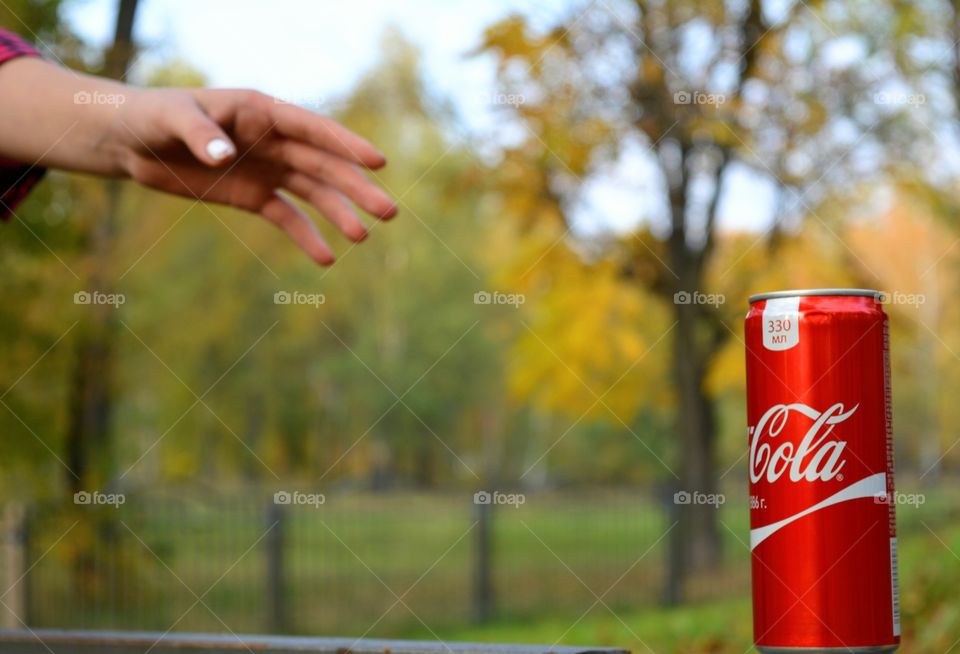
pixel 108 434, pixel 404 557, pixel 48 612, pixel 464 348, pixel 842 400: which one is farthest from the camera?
pixel 464 348

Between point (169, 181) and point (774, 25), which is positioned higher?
point (774, 25)

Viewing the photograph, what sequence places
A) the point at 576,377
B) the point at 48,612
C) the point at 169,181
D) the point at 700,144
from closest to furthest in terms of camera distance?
the point at 169,181
the point at 48,612
the point at 700,144
the point at 576,377

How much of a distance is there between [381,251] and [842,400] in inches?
1126

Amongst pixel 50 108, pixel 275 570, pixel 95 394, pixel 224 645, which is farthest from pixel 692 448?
pixel 224 645

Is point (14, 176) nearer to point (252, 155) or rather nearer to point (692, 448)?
point (252, 155)

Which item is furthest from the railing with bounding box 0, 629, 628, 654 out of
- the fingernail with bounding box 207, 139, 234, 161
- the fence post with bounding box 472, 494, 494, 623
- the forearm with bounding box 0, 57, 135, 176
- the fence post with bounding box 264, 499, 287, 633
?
the fence post with bounding box 472, 494, 494, 623

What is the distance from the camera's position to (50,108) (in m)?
2.00

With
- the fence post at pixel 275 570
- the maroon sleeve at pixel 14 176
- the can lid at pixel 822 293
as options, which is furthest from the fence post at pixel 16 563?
the can lid at pixel 822 293

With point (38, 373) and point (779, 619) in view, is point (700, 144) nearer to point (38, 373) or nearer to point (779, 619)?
point (38, 373)

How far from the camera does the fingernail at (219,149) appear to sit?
1.82 metres

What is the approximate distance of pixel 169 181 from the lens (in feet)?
7.01

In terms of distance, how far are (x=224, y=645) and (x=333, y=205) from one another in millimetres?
840

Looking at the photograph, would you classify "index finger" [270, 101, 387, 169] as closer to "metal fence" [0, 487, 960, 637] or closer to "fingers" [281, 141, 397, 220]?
"fingers" [281, 141, 397, 220]

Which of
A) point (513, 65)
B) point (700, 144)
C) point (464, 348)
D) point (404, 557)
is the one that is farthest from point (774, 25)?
point (464, 348)
